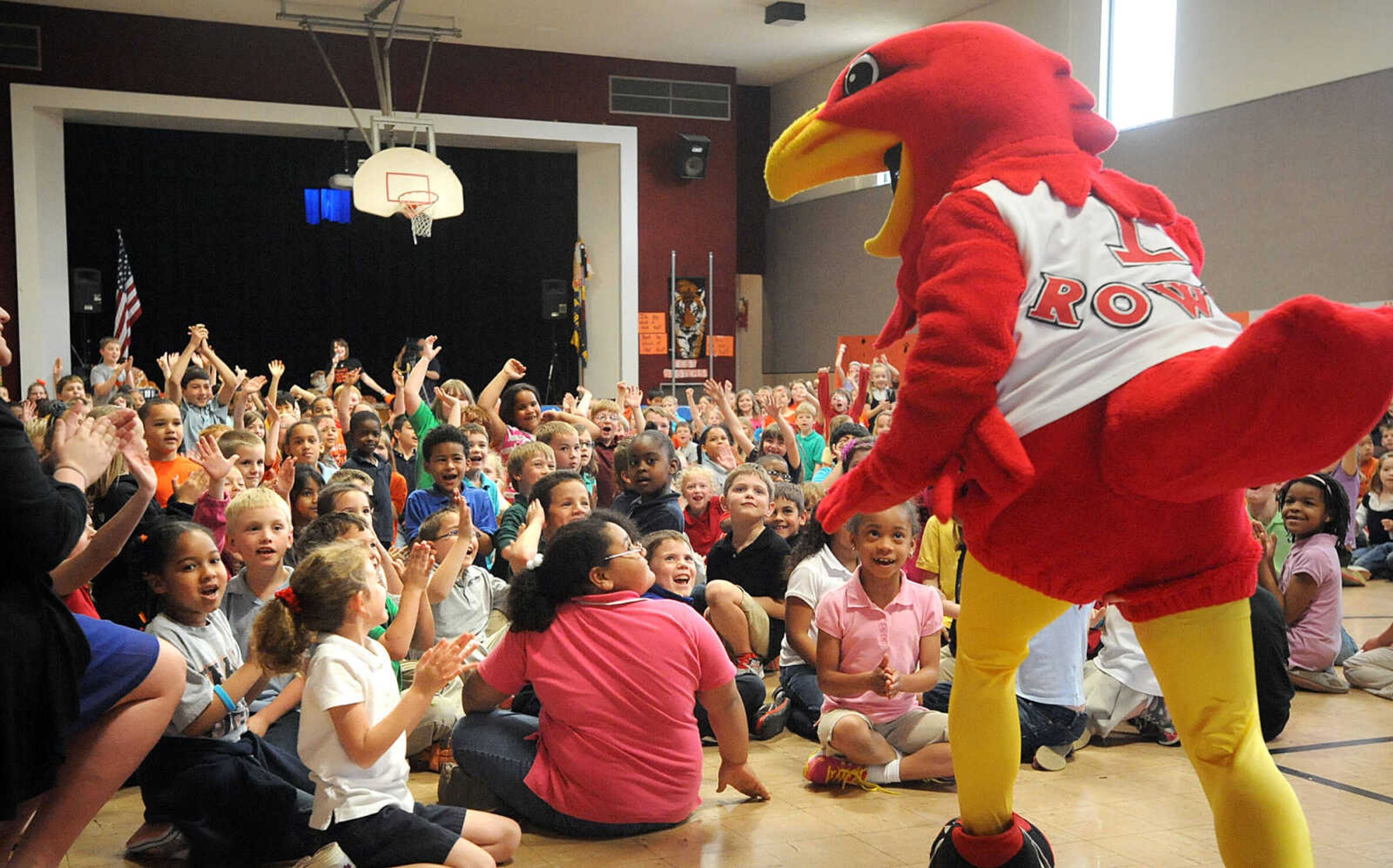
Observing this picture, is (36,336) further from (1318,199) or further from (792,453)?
(1318,199)

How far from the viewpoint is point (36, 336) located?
11023 mm

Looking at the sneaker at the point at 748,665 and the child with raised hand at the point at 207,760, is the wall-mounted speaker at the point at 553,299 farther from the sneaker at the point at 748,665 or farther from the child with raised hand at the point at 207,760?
the child with raised hand at the point at 207,760

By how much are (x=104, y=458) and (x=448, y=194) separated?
8.01 metres

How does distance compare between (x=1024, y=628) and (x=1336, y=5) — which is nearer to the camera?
(x=1024, y=628)

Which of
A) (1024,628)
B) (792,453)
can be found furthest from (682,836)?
(792,453)

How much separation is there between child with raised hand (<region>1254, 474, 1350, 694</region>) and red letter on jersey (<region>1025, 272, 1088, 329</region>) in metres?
2.92

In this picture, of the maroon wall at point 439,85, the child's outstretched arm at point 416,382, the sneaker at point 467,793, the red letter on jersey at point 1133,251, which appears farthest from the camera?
the maroon wall at point 439,85

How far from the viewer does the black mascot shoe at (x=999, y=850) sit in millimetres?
2123

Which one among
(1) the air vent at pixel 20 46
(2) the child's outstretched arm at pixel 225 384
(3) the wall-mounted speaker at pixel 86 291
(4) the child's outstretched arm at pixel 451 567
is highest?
(1) the air vent at pixel 20 46

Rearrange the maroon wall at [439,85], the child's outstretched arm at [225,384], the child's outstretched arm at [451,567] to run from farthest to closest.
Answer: the maroon wall at [439,85] → the child's outstretched arm at [225,384] → the child's outstretched arm at [451,567]

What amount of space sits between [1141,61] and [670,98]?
5.24 m

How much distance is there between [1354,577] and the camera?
6.52 metres

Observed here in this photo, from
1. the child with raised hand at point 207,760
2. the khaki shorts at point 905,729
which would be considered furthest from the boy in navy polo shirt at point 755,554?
the child with raised hand at point 207,760

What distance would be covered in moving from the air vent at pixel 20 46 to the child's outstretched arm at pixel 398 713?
10.9 metres
